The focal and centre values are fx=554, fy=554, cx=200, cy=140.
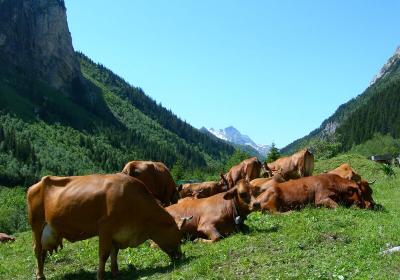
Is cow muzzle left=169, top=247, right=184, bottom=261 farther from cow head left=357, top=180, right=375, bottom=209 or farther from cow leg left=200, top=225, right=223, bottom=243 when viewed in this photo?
cow head left=357, top=180, right=375, bottom=209

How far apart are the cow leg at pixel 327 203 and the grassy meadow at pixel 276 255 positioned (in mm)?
597

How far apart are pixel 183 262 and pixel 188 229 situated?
3116 millimetres

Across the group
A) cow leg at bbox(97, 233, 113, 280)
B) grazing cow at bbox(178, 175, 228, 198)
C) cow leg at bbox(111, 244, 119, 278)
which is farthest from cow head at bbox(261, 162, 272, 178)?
cow leg at bbox(97, 233, 113, 280)

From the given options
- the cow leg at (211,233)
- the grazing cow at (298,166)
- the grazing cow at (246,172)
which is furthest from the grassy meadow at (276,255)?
the grazing cow at (298,166)

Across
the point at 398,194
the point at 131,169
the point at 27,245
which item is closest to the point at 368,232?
the point at 131,169

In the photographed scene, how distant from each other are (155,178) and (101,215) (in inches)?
375

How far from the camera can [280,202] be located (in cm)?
1925

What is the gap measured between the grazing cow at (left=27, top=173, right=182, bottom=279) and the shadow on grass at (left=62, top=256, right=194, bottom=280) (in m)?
0.30

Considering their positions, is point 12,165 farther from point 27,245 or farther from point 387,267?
point 387,267

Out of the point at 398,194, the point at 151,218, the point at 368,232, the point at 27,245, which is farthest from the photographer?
the point at 398,194

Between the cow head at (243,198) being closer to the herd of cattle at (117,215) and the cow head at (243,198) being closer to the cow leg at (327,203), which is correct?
the herd of cattle at (117,215)

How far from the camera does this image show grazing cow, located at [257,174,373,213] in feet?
62.2

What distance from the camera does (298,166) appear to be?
31234 mm

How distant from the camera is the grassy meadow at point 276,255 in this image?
10992 mm
